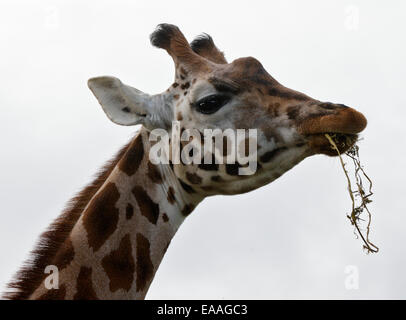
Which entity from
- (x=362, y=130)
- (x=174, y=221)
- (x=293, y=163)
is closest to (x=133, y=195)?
(x=174, y=221)

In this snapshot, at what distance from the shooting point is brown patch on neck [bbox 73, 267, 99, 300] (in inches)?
237

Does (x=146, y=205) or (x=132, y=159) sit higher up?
(x=132, y=159)

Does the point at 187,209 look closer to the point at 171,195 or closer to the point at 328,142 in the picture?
the point at 171,195

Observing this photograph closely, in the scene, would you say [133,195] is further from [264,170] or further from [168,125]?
[264,170]

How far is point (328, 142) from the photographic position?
6.23 meters

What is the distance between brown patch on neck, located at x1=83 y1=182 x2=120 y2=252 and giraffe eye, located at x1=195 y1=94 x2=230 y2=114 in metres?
1.33

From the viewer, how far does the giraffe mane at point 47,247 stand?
608 centimetres

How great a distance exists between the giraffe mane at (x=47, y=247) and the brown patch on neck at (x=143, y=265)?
2.60 ft

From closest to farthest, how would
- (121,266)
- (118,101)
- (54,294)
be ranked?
(54,294) → (121,266) → (118,101)

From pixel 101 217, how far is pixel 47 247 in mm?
640

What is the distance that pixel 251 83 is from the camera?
22.3 ft

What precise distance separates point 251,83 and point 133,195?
184 cm

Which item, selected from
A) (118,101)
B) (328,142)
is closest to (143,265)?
(118,101)

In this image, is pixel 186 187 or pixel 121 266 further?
pixel 186 187
